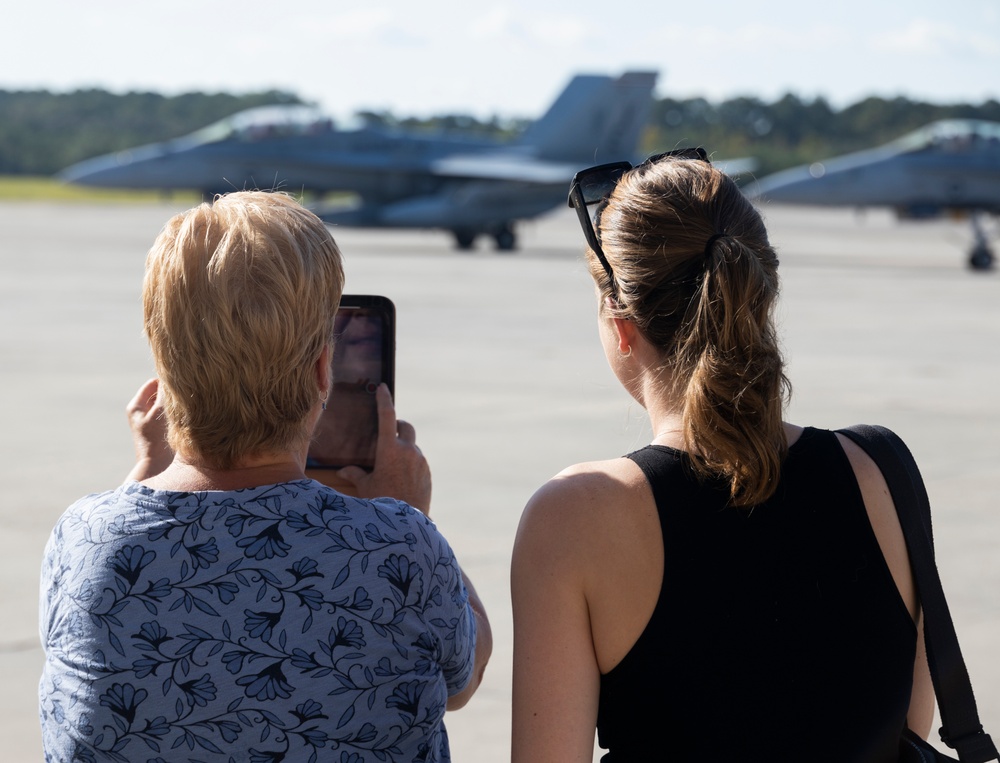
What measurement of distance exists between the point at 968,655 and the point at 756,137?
96.0 meters

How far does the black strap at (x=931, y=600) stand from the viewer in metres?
1.78

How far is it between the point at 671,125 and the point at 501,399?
100313 millimetres

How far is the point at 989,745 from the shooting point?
1.84m

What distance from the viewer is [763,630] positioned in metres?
1.71

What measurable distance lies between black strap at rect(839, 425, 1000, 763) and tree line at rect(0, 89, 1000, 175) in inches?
2797

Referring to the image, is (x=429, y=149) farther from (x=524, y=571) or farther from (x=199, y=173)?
(x=524, y=571)

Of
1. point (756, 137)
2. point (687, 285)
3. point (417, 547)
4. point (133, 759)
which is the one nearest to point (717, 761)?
point (417, 547)

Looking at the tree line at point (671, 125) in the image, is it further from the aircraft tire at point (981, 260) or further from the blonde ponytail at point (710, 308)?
the blonde ponytail at point (710, 308)

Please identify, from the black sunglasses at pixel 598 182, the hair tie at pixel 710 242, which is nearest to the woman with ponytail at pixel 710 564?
the hair tie at pixel 710 242

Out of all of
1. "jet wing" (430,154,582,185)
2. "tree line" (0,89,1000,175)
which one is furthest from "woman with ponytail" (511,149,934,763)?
"tree line" (0,89,1000,175)

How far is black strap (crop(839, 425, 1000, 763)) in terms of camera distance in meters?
1.78

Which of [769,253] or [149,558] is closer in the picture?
[149,558]

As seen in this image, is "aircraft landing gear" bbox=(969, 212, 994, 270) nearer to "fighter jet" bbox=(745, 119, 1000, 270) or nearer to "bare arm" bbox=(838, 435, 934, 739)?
"fighter jet" bbox=(745, 119, 1000, 270)

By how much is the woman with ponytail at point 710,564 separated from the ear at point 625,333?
1.2 inches
